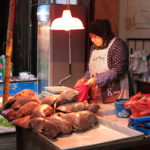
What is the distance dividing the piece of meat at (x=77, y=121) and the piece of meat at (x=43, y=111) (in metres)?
0.10

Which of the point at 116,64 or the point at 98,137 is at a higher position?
the point at 116,64

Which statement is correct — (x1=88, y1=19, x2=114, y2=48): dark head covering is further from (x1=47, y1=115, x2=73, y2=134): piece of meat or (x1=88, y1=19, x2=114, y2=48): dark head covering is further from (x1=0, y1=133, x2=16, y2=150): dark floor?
(x1=47, y1=115, x2=73, y2=134): piece of meat

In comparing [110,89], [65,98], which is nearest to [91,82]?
[110,89]

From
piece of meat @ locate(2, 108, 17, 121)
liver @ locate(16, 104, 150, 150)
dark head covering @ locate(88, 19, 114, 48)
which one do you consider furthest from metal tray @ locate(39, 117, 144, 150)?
dark head covering @ locate(88, 19, 114, 48)

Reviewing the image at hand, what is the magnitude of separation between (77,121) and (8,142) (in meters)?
0.81

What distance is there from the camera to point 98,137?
191 cm

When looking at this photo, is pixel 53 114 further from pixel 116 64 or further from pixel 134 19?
pixel 134 19

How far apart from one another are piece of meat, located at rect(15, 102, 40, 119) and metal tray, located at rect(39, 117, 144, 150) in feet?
1.23

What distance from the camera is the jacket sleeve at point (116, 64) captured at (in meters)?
3.15

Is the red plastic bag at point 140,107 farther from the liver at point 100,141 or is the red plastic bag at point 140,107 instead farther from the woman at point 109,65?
the woman at point 109,65

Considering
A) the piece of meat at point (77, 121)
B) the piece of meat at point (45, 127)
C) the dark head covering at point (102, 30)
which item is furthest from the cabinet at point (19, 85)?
the piece of meat at point (45, 127)

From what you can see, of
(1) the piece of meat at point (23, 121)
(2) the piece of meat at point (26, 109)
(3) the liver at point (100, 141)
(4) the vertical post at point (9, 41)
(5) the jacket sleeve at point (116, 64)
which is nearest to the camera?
(3) the liver at point (100, 141)

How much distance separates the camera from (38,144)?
193 cm

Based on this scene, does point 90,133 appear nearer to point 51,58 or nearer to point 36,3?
point 51,58
